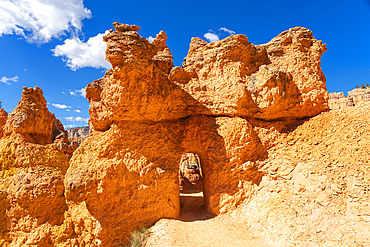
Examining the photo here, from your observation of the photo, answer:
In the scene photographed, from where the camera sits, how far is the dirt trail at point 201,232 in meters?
7.97

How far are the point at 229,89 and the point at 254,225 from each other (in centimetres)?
685

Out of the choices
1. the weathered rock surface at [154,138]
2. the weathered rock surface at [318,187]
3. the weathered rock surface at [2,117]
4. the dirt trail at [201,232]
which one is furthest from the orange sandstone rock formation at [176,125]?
the weathered rock surface at [2,117]

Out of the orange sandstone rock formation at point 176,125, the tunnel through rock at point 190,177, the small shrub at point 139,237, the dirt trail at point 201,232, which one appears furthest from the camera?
the tunnel through rock at point 190,177

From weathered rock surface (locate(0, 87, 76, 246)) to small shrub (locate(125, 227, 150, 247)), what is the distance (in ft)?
12.0

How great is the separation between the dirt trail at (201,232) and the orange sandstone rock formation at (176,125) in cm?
61

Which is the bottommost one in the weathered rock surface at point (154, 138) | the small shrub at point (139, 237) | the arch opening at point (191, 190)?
the small shrub at point (139, 237)

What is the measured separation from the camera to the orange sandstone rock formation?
966 cm

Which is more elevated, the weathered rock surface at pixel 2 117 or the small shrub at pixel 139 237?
the weathered rock surface at pixel 2 117

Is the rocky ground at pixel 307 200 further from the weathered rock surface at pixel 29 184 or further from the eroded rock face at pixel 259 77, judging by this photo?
the weathered rock surface at pixel 29 184

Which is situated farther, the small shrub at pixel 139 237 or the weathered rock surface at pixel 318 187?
the small shrub at pixel 139 237

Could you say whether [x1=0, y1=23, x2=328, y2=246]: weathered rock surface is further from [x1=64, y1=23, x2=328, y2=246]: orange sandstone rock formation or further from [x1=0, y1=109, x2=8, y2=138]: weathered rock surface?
[x1=0, y1=109, x2=8, y2=138]: weathered rock surface

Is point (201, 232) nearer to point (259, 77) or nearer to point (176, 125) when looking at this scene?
point (176, 125)

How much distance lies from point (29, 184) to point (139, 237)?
663cm

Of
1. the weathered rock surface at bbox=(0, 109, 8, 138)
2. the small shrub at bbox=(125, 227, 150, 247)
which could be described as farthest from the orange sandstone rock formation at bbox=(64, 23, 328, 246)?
the weathered rock surface at bbox=(0, 109, 8, 138)
